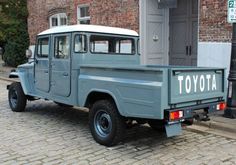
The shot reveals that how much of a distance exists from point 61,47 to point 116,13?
23.5ft

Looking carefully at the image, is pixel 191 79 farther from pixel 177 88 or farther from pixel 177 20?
pixel 177 20

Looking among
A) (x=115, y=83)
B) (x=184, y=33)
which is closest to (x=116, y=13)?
(x=184, y=33)

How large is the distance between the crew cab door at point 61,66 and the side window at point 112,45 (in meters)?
0.50

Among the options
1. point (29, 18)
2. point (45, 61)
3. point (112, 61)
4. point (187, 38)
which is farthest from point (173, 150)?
point (29, 18)

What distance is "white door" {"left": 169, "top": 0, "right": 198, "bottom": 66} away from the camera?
1203cm

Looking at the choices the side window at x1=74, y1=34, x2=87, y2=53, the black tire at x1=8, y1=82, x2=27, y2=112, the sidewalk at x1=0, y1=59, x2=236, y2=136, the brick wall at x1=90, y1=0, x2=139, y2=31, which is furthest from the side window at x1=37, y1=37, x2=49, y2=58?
the brick wall at x1=90, y1=0, x2=139, y2=31

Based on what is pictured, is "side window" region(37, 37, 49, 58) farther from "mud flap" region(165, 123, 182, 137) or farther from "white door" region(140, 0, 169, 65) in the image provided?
"white door" region(140, 0, 169, 65)

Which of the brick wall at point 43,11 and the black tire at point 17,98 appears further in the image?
the brick wall at point 43,11

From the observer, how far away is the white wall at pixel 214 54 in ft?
32.8

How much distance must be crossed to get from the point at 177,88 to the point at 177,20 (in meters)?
7.81

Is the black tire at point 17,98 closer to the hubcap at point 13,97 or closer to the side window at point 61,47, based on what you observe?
the hubcap at point 13,97

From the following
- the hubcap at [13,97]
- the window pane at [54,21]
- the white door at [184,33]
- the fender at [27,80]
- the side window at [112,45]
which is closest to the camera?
the side window at [112,45]

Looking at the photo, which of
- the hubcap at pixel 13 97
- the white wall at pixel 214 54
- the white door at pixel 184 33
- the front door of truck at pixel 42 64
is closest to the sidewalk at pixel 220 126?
the white wall at pixel 214 54

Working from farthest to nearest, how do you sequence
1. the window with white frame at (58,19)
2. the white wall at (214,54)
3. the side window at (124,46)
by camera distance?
the window with white frame at (58,19) → the white wall at (214,54) → the side window at (124,46)
